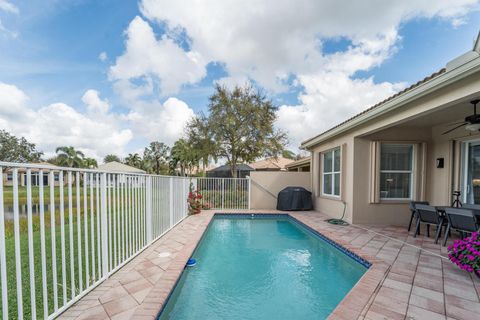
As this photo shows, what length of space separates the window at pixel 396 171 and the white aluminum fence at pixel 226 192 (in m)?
5.76

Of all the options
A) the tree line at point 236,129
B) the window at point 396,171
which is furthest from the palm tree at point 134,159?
the window at point 396,171

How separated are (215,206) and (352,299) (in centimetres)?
881

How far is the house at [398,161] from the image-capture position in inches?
227

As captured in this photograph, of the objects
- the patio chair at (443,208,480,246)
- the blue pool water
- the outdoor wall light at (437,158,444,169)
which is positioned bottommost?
the blue pool water

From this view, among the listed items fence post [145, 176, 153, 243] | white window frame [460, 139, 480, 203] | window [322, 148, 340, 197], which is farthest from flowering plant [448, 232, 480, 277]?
fence post [145, 176, 153, 243]

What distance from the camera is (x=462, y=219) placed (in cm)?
439

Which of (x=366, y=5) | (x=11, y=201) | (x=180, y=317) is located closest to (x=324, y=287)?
(x=180, y=317)

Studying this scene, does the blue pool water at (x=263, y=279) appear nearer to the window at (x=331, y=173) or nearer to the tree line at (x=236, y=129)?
the window at (x=331, y=173)

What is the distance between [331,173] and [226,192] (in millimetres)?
4930

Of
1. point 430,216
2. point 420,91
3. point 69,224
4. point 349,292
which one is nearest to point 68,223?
point 69,224

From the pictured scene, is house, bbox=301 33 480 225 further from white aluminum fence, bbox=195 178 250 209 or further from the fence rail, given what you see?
the fence rail

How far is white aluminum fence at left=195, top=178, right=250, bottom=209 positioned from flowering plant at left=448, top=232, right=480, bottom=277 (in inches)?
321

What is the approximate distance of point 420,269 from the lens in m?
3.79

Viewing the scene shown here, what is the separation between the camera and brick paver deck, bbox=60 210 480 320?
2586 millimetres
